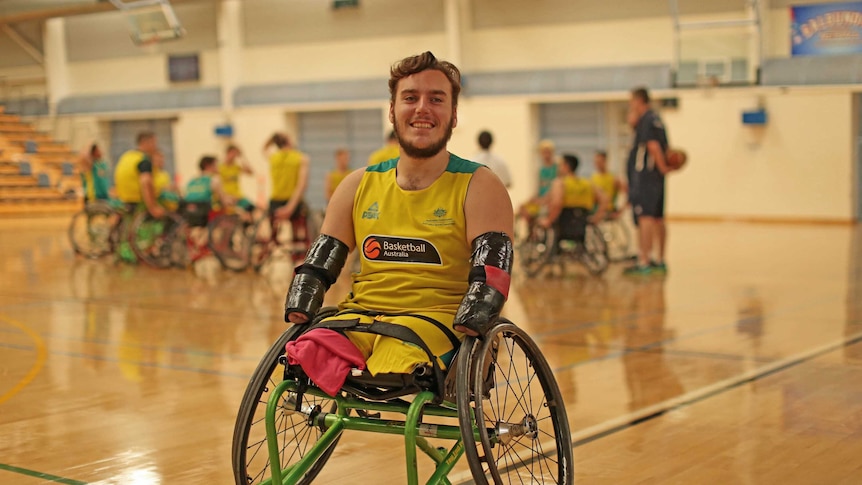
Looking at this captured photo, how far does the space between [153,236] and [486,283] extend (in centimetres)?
911

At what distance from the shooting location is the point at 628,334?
22.7 feet

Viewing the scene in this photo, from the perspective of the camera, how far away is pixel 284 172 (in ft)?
35.8

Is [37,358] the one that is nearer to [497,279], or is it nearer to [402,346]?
[402,346]

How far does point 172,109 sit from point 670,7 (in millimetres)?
11022

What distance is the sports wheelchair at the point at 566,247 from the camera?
394 inches

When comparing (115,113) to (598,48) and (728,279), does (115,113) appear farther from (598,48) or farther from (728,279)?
(728,279)

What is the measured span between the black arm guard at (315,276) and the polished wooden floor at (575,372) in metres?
0.86

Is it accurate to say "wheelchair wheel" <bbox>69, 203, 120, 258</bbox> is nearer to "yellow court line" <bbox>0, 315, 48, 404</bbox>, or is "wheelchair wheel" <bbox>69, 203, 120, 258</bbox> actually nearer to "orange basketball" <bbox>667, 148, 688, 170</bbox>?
"yellow court line" <bbox>0, 315, 48, 404</bbox>

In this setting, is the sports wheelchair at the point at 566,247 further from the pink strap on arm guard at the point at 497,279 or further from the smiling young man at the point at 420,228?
the pink strap on arm guard at the point at 497,279

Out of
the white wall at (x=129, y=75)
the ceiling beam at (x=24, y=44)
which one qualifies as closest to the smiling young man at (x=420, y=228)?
the white wall at (x=129, y=75)

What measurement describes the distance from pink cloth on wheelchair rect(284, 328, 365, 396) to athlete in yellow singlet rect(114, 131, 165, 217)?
326 inches

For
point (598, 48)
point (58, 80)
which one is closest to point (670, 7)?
point (598, 48)

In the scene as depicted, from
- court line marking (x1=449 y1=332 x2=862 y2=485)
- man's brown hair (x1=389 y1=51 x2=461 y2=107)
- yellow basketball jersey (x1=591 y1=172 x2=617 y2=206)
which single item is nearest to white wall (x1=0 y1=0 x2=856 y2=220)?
yellow basketball jersey (x1=591 y1=172 x2=617 y2=206)

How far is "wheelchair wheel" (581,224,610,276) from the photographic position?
1019cm
